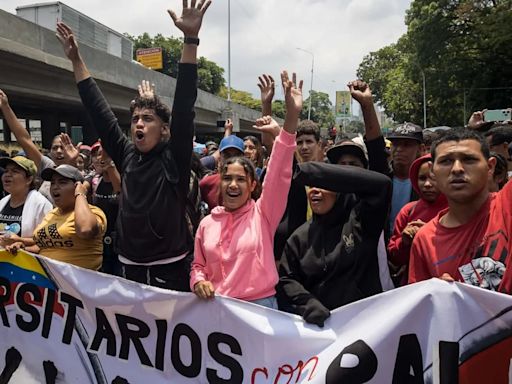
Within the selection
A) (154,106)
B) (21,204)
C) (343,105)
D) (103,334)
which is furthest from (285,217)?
(343,105)

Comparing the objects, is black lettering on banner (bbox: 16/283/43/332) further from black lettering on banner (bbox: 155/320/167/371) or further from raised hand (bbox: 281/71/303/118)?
raised hand (bbox: 281/71/303/118)

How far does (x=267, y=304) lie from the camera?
260 cm

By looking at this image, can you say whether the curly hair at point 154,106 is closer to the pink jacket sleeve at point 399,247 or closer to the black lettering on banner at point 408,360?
the pink jacket sleeve at point 399,247

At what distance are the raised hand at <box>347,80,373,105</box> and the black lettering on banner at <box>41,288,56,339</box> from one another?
2.28 m

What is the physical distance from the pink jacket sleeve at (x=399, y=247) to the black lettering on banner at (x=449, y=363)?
32.6 inches

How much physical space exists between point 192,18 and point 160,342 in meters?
1.82

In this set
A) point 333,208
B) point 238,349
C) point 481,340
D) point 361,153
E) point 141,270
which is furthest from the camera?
point 361,153

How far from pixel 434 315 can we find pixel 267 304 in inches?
33.4

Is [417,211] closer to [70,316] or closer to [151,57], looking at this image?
[70,316]

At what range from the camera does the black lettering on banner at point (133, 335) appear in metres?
2.72

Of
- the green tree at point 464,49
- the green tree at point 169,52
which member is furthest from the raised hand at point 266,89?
the green tree at point 169,52

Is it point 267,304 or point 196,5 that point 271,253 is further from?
point 196,5

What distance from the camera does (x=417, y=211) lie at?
9.91 feet

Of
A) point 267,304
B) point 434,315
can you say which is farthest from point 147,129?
point 434,315
